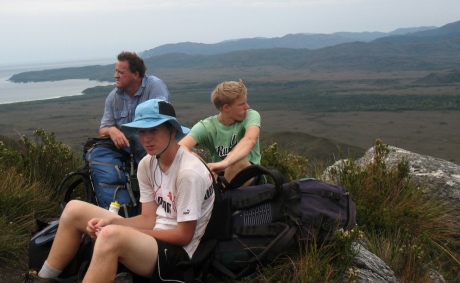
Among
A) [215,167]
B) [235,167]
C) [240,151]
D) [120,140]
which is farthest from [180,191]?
[120,140]

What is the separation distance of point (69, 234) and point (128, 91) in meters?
2.24

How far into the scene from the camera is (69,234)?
336 cm

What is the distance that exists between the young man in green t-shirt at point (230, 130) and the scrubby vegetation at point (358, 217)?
1.00 metres

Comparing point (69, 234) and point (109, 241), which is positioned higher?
point (109, 241)

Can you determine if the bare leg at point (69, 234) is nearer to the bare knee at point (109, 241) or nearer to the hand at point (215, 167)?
the bare knee at point (109, 241)

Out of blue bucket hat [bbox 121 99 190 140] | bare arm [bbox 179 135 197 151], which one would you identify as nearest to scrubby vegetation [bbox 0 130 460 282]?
blue bucket hat [bbox 121 99 190 140]

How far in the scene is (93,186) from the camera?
4566mm

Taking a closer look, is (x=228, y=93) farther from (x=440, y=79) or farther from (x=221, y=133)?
(x=440, y=79)

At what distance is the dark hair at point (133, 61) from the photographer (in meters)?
5.20

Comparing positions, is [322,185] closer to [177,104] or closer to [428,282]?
[428,282]

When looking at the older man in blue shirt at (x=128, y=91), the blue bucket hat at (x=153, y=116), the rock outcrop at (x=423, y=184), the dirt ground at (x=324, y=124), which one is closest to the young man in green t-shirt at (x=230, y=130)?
the blue bucket hat at (x=153, y=116)

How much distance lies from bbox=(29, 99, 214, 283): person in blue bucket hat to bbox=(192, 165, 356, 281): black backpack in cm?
13

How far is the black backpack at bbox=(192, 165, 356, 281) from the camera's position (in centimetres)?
329

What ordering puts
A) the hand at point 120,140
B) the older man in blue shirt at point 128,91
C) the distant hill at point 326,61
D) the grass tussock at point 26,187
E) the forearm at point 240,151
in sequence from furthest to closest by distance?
the distant hill at point 326,61
the older man in blue shirt at point 128,91
the hand at point 120,140
the grass tussock at point 26,187
the forearm at point 240,151
